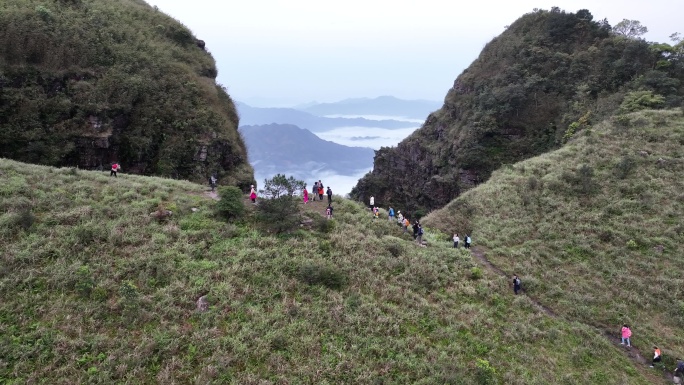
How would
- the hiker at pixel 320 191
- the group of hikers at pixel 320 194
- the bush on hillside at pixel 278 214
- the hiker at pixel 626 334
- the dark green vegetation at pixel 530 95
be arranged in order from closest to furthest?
1. the hiker at pixel 626 334
2. the bush on hillside at pixel 278 214
3. the group of hikers at pixel 320 194
4. the hiker at pixel 320 191
5. the dark green vegetation at pixel 530 95

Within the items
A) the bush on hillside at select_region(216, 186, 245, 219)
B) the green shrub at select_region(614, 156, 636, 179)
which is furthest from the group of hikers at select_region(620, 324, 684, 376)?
the bush on hillside at select_region(216, 186, 245, 219)

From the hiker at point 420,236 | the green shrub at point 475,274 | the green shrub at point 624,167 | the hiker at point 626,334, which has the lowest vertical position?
the hiker at point 626,334

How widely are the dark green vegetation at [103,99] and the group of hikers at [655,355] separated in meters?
31.4

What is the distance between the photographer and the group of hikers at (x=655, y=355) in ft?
48.5

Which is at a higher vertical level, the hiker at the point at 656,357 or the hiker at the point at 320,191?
the hiker at the point at 320,191

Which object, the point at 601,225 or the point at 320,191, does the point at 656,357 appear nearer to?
the point at 601,225

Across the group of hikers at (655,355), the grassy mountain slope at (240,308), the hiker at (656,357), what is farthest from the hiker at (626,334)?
the hiker at (656,357)

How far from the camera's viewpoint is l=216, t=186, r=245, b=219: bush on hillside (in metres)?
20.2

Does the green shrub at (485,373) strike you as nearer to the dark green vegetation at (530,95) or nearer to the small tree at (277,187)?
the small tree at (277,187)

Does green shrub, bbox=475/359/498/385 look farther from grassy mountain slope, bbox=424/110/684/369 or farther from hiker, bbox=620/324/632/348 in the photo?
hiker, bbox=620/324/632/348

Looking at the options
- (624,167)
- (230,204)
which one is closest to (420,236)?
(230,204)

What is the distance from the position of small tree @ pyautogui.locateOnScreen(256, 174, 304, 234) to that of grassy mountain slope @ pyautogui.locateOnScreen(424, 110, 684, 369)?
1170cm

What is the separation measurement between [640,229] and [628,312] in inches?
308

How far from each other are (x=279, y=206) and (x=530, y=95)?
150 feet
